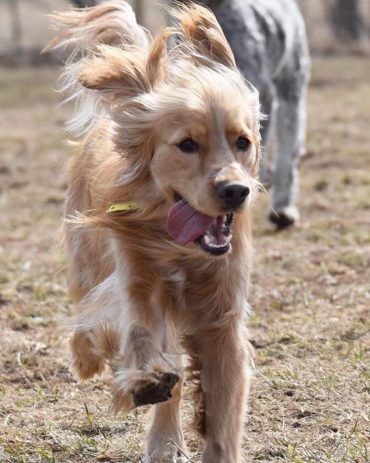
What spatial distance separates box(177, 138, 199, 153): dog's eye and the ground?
4.10 ft

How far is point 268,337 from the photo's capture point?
5754 millimetres

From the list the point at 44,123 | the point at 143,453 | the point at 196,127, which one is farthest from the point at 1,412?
the point at 44,123

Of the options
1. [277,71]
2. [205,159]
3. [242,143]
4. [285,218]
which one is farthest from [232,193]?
[277,71]

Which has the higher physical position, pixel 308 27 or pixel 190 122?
pixel 190 122

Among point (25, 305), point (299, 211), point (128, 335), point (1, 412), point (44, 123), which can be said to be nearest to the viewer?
point (128, 335)

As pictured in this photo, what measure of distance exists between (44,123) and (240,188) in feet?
35.7

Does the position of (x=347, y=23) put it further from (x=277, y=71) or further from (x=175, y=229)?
(x=175, y=229)

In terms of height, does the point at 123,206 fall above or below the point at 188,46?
below

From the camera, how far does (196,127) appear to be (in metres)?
3.94

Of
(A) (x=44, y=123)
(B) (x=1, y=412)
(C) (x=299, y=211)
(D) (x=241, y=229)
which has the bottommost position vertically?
(A) (x=44, y=123)

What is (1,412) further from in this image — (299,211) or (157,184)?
(299,211)

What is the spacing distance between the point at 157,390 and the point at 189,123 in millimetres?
987

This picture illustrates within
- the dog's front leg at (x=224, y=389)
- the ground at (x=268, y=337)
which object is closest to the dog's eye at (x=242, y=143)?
the dog's front leg at (x=224, y=389)

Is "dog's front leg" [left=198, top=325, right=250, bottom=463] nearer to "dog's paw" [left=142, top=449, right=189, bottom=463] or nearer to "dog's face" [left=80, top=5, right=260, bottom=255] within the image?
"dog's paw" [left=142, top=449, right=189, bottom=463]
